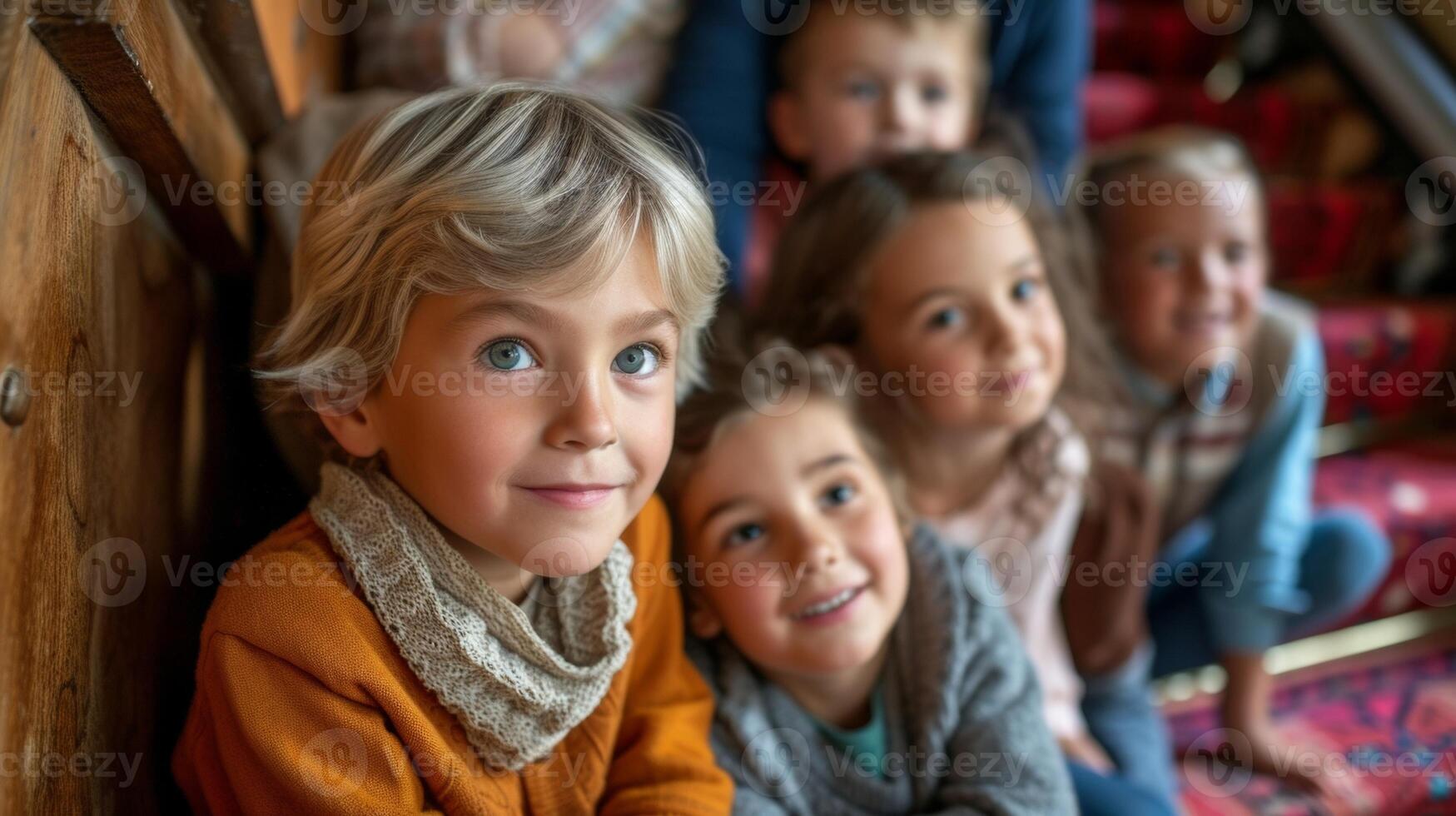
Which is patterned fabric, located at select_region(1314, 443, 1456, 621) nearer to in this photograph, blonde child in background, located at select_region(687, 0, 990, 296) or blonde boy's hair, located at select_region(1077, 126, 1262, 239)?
blonde boy's hair, located at select_region(1077, 126, 1262, 239)

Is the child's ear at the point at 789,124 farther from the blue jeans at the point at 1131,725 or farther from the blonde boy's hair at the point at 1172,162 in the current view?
the blue jeans at the point at 1131,725

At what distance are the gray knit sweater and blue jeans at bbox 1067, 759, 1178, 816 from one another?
13 centimetres

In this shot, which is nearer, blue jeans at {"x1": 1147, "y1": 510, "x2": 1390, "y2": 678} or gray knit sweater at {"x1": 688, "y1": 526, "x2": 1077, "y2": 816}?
gray knit sweater at {"x1": 688, "y1": 526, "x2": 1077, "y2": 816}

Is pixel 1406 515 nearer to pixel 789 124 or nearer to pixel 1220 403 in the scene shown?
pixel 1220 403

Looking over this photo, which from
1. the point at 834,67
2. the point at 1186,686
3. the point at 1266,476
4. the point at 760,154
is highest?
the point at 834,67

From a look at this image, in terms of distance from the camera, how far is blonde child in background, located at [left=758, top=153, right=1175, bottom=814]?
41.9 inches

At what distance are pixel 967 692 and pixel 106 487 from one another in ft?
2.31

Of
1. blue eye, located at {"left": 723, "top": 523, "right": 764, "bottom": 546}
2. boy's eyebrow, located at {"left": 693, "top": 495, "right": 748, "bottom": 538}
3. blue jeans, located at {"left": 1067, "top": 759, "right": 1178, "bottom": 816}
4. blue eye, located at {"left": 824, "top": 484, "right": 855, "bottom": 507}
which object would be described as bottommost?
blue jeans, located at {"left": 1067, "top": 759, "right": 1178, "bottom": 816}

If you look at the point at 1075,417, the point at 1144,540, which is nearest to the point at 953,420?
the point at 1075,417

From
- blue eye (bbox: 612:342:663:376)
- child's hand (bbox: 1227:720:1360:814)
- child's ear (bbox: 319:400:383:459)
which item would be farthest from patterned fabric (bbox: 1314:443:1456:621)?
child's ear (bbox: 319:400:383:459)

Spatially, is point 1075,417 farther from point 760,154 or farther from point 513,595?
point 513,595

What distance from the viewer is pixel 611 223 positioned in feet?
2.12

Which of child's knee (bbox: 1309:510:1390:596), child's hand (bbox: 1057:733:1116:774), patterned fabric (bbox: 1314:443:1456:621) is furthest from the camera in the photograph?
patterned fabric (bbox: 1314:443:1456:621)

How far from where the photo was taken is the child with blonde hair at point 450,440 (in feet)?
2.08
